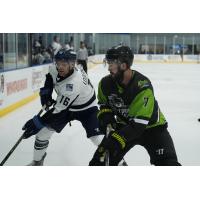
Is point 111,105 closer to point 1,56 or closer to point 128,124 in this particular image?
point 128,124

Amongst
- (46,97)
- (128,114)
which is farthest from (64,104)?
(128,114)

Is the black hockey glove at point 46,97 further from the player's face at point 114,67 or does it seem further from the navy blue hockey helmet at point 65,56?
the player's face at point 114,67

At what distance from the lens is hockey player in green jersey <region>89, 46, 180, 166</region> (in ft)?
6.36

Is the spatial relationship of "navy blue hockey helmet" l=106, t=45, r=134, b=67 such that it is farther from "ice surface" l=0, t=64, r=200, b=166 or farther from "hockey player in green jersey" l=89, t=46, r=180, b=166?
"ice surface" l=0, t=64, r=200, b=166

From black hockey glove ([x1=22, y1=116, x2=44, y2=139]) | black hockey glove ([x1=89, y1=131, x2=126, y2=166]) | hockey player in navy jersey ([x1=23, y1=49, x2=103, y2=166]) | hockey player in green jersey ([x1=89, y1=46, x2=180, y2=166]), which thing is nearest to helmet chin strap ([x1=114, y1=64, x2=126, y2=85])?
hockey player in green jersey ([x1=89, y1=46, x2=180, y2=166])

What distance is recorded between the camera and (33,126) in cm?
249

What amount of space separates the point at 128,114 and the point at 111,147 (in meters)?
0.22

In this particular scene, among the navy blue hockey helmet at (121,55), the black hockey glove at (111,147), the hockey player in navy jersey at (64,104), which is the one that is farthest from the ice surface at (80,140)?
the black hockey glove at (111,147)

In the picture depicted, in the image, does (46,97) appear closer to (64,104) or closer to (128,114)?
(64,104)

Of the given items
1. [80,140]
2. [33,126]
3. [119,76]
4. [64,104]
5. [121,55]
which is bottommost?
[80,140]

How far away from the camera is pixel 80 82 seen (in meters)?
2.48

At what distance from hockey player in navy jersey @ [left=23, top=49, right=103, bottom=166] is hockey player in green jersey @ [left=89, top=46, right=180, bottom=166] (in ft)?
1.25

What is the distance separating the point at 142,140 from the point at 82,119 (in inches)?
24.3
